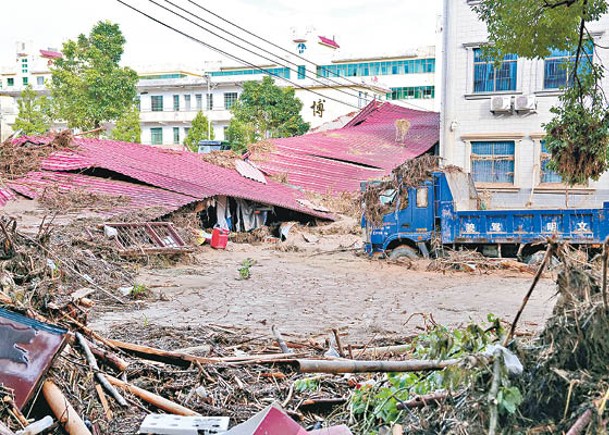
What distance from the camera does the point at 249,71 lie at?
→ 239ft

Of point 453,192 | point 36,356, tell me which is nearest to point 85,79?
point 453,192

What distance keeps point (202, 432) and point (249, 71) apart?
70.9 m

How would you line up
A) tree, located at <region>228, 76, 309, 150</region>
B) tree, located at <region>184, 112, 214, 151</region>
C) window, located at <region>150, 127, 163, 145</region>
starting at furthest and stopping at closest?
window, located at <region>150, 127, 163, 145</region>
tree, located at <region>184, 112, 214, 151</region>
tree, located at <region>228, 76, 309, 150</region>

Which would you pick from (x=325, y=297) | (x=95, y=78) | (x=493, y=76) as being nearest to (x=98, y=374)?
(x=325, y=297)

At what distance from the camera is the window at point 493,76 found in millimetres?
24188

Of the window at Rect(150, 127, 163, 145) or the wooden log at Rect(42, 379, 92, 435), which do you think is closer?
the wooden log at Rect(42, 379, 92, 435)

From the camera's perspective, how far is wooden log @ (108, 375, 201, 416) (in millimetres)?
5140

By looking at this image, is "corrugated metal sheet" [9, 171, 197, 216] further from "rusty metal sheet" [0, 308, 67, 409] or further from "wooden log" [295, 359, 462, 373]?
"wooden log" [295, 359, 462, 373]

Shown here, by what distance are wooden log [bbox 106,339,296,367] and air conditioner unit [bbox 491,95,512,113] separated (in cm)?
1966

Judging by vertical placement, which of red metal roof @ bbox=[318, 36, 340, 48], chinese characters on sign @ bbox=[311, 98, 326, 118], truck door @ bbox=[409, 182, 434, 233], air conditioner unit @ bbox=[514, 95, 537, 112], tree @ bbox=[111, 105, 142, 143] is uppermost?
red metal roof @ bbox=[318, 36, 340, 48]

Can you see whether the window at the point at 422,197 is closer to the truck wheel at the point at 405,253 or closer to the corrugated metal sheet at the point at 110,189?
the truck wheel at the point at 405,253

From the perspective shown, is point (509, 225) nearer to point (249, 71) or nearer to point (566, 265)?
point (566, 265)

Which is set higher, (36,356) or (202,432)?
(36,356)

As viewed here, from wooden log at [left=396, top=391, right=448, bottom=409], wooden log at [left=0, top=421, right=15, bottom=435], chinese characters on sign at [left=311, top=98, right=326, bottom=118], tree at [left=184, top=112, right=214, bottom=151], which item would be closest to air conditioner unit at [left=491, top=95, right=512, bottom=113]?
wooden log at [left=396, top=391, right=448, bottom=409]
